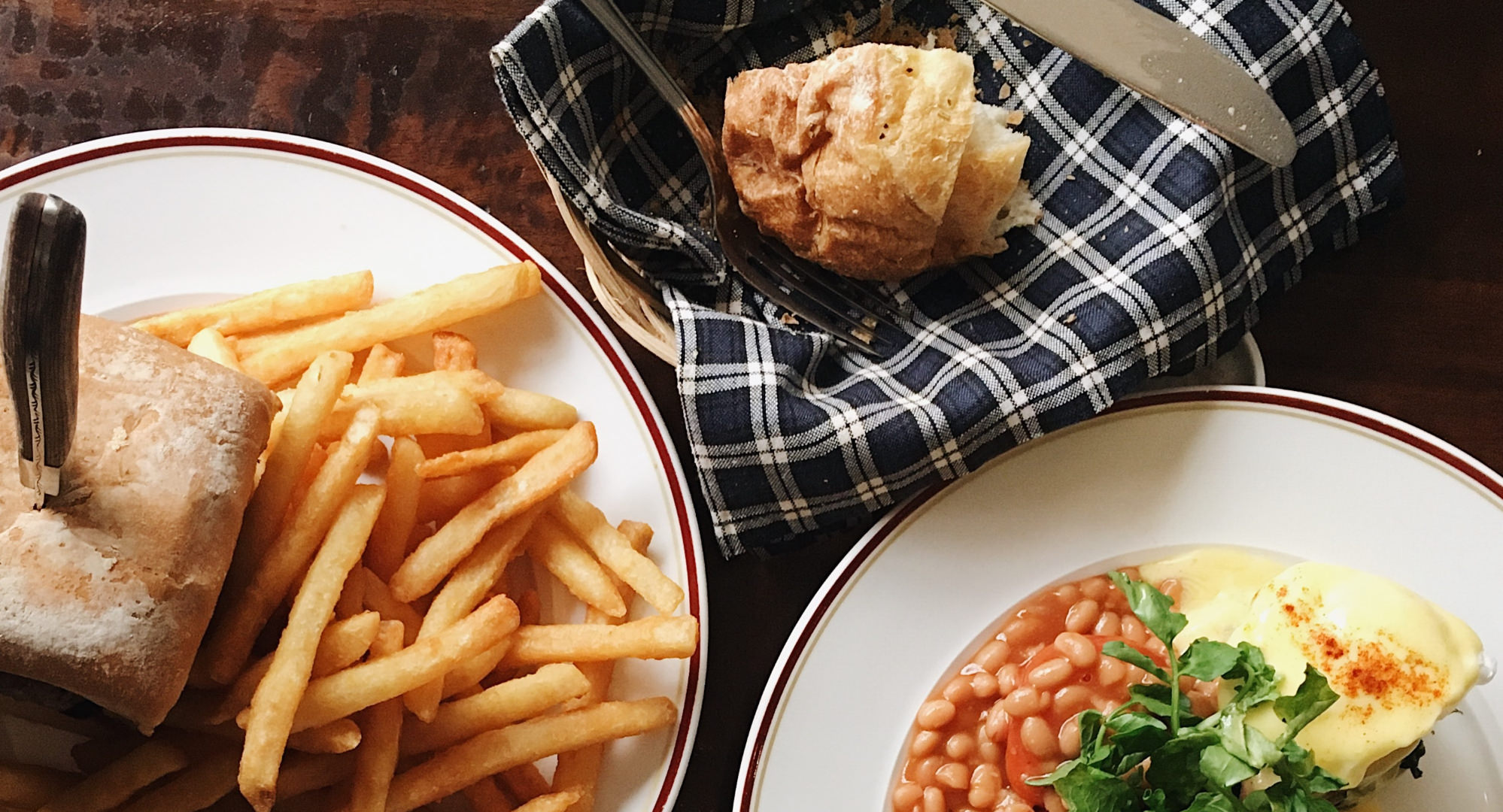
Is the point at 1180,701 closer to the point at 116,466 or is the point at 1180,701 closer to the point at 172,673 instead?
the point at 172,673

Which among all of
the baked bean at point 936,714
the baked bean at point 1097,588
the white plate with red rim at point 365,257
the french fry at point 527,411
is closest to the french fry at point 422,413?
the french fry at point 527,411

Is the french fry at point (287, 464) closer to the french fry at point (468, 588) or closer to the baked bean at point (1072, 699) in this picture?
the french fry at point (468, 588)

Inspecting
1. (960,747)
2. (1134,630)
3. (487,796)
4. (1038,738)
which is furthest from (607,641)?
(1134,630)

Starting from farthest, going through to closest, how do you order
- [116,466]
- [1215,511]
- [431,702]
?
1. [1215,511]
2. [431,702]
3. [116,466]

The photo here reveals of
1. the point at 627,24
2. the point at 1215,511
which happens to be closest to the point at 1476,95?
the point at 1215,511

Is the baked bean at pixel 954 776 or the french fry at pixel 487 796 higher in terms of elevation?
the baked bean at pixel 954 776

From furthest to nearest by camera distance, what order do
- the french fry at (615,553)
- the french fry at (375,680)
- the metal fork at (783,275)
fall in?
the metal fork at (783,275) < the french fry at (615,553) < the french fry at (375,680)

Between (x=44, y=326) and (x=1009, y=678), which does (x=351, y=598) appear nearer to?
(x=44, y=326)

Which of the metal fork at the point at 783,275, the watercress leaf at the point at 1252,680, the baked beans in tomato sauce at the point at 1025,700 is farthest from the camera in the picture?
the metal fork at the point at 783,275
